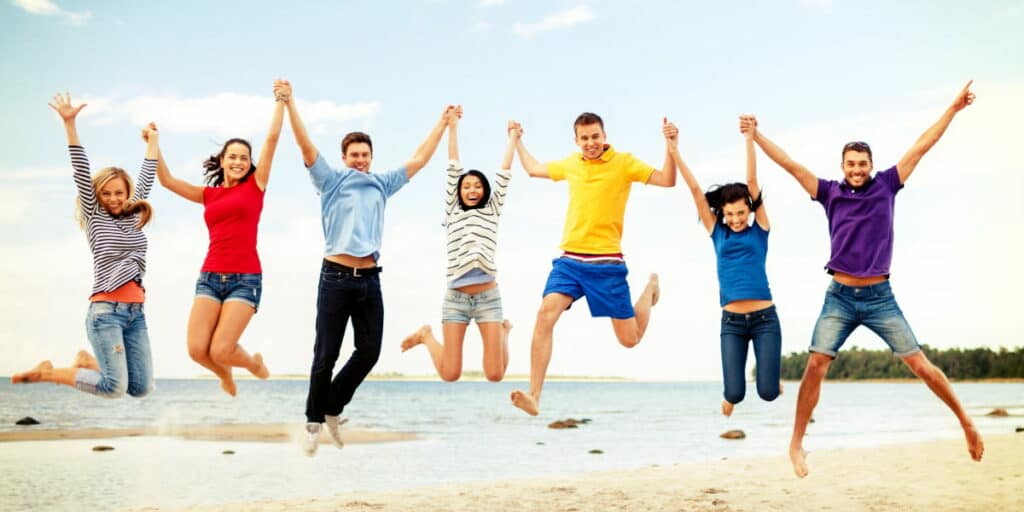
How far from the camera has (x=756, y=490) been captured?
805 inches

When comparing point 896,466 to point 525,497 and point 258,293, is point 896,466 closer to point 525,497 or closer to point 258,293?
point 525,497

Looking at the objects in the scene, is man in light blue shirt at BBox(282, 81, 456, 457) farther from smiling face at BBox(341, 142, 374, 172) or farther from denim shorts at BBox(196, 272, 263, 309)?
denim shorts at BBox(196, 272, 263, 309)

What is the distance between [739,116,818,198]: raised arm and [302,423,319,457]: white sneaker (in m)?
5.20

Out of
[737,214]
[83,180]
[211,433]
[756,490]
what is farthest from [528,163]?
[211,433]

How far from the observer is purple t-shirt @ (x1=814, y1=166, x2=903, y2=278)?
923 cm

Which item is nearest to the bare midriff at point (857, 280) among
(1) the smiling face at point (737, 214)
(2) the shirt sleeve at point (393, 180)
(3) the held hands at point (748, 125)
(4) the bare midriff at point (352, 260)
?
(1) the smiling face at point (737, 214)

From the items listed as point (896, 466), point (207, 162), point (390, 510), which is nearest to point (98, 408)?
point (390, 510)

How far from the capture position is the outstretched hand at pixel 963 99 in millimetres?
9141

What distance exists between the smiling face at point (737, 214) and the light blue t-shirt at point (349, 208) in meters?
3.64

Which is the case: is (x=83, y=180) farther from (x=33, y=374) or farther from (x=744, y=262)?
(x=744, y=262)

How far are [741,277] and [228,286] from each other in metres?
5.29

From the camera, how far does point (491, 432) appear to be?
51.9 metres

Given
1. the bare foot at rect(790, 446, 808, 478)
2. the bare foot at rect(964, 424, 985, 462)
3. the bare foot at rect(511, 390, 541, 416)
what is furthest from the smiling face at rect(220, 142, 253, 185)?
the bare foot at rect(964, 424, 985, 462)

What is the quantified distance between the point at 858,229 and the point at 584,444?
36020 mm
